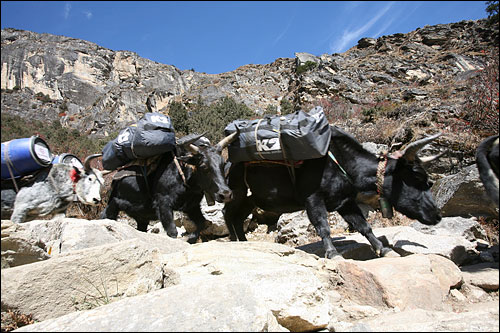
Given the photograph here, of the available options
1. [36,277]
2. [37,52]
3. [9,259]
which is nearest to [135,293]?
[36,277]

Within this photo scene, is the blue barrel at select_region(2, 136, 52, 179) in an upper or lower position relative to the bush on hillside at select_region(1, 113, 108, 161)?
lower

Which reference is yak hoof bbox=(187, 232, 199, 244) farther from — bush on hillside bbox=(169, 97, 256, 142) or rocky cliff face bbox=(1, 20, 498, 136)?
bush on hillside bbox=(169, 97, 256, 142)

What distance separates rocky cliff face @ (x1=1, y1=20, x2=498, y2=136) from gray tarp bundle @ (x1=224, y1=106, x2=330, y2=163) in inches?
71.9

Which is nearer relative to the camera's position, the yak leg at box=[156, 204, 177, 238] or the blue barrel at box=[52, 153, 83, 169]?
the blue barrel at box=[52, 153, 83, 169]

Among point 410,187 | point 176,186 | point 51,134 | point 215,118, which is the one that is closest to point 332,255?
point 410,187

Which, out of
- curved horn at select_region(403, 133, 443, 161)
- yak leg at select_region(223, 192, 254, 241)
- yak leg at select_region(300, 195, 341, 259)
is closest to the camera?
curved horn at select_region(403, 133, 443, 161)

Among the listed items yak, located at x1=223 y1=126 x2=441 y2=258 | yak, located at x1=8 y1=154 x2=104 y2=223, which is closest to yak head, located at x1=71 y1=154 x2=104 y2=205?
yak, located at x1=8 y1=154 x2=104 y2=223

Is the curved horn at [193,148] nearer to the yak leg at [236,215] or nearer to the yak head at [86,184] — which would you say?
the yak leg at [236,215]

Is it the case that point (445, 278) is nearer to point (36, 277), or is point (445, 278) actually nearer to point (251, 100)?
point (36, 277)

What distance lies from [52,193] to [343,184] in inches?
151

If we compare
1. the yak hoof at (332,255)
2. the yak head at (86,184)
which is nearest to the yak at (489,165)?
the yak hoof at (332,255)

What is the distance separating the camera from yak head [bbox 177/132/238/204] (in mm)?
5078

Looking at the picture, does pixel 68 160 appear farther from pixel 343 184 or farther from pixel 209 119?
pixel 209 119

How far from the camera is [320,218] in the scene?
4719 millimetres
